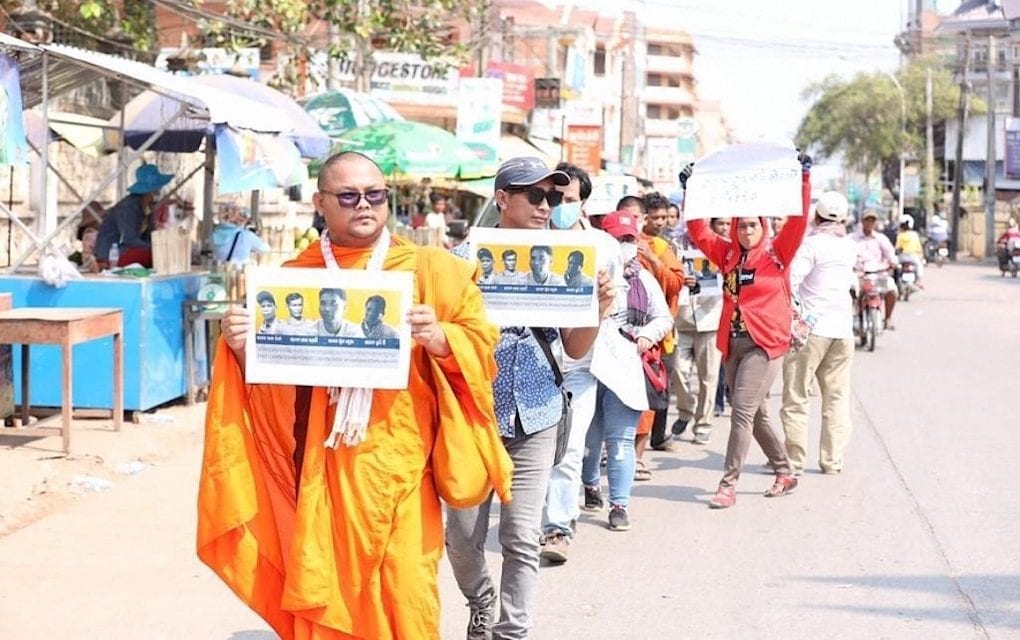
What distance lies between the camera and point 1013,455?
10.9 m

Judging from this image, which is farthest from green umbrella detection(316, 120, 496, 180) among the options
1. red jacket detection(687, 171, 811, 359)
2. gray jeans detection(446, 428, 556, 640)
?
gray jeans detection(446, 428, 556, 640)

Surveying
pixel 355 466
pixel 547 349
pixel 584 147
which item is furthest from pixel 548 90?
pixel 355 466

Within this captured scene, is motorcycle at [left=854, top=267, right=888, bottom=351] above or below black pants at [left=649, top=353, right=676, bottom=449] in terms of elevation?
above

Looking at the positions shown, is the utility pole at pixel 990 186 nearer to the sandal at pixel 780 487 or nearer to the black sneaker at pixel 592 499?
the sandal at pixel 780 487

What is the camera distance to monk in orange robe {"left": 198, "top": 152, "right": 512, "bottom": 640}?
4273 millimetres

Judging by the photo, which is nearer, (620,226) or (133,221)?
(620,226)

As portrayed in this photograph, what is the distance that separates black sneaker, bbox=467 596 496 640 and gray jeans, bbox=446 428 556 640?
0.05 ft

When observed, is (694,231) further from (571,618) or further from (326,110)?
(326,110)

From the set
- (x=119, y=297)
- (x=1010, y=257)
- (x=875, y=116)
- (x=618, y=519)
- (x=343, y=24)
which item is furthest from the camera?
(x=875, y=116)

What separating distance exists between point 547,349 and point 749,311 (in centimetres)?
346

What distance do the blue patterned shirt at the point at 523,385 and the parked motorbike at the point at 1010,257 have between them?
4004cm

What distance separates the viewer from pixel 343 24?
18703mm

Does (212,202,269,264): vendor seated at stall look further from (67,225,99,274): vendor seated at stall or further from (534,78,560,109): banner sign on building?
(534,78,560,109): banner sign on building

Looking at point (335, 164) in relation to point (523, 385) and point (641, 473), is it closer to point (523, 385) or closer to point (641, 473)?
point (523, 385)
